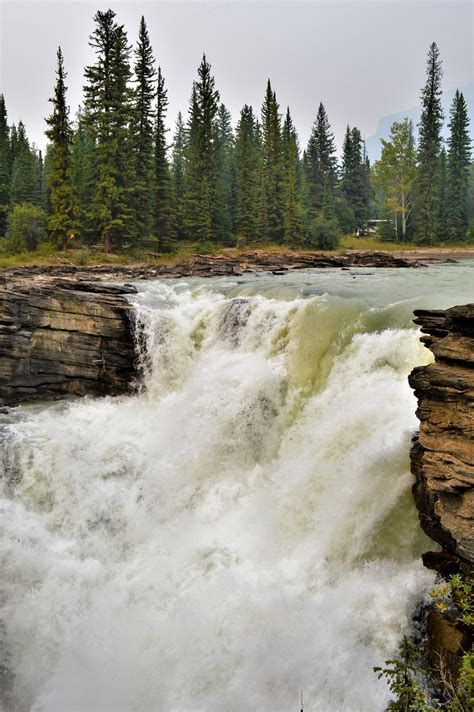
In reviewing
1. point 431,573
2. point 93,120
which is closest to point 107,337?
point 431,573

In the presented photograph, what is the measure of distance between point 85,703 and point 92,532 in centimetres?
332

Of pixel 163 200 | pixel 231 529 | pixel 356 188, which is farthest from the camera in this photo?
pixel 356 188

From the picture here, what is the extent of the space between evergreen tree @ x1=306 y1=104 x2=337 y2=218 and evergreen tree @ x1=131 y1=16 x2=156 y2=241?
75.6 feet

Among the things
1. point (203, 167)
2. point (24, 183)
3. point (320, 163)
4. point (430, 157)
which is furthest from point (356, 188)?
point (24, 183)

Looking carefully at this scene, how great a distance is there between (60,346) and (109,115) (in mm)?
29295

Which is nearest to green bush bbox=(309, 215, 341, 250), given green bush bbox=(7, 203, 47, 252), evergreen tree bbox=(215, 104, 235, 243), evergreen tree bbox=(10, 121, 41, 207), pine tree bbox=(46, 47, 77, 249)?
evergreen tree bbox=(215, 104, 235, 243)

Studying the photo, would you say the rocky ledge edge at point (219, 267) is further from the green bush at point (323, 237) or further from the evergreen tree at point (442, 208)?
the evergreen tree at point (442, 208)

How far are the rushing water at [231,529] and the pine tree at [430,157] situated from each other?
133ft

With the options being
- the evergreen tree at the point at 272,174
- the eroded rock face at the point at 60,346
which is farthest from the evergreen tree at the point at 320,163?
the eroded rock face at the point at 60,346

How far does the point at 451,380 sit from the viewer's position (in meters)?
6.46

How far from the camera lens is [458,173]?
5703 cm

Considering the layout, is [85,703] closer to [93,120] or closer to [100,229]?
[100,229]

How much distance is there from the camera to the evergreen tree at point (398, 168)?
171ft

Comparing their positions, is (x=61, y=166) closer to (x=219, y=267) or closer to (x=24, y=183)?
(x=24, y=183)
